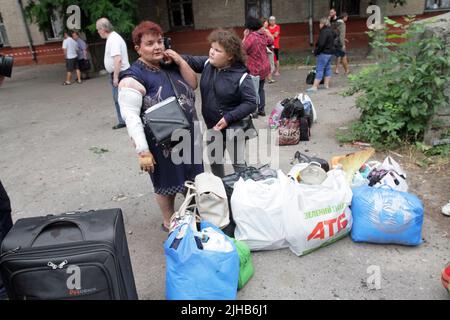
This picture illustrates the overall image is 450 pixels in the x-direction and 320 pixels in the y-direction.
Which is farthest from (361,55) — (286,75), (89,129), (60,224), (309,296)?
(60,224)

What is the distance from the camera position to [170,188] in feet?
9.64

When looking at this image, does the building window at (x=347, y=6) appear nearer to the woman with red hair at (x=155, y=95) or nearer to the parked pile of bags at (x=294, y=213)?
the parked pile of bags at (x=294, y=213)

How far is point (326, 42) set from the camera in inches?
286

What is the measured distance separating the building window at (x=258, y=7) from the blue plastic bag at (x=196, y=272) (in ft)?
45.9

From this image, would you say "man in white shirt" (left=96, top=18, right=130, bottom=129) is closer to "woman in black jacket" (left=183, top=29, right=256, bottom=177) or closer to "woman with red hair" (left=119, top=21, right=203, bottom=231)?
"woman in black jacket" (left=183, top=29, right=256, bottom=177)

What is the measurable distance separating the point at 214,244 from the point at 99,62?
482 inches

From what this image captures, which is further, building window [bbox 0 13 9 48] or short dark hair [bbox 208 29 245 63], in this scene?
building window [bbox 0 13 9 48]

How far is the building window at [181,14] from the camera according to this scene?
594 inches

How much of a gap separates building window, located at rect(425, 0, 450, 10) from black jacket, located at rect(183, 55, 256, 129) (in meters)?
13.8

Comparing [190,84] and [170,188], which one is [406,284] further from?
[190,84]

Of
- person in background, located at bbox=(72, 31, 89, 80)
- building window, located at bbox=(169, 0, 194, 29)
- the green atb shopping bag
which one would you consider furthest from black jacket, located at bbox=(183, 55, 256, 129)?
building window, located at bbox=(169, 0, 194, 29)

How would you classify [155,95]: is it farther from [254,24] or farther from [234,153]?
[254,24]

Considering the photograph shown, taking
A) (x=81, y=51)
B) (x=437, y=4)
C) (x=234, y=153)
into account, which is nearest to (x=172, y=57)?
(x=234, y=153)

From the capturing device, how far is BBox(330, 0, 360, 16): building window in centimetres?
1412
